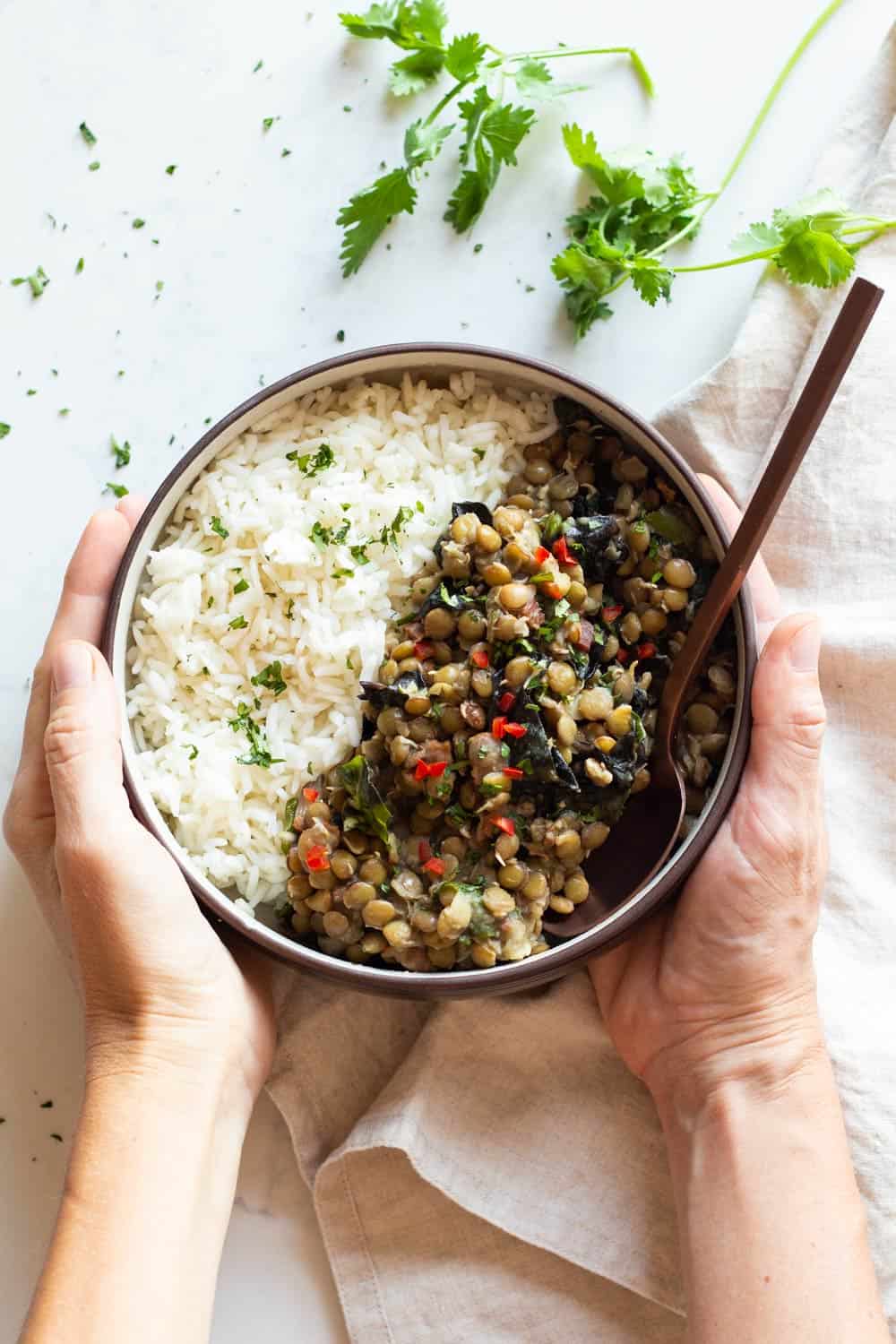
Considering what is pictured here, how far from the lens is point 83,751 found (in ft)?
9.02

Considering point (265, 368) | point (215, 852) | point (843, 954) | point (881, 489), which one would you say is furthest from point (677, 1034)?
point (265, 368)

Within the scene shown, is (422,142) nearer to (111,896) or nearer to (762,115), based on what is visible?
(762,115)

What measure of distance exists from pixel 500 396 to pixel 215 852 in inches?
56.1

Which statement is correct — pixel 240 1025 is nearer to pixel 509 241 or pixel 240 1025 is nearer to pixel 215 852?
pixel 215 852

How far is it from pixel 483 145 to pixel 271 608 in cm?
146

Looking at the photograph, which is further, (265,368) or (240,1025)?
(265,368)

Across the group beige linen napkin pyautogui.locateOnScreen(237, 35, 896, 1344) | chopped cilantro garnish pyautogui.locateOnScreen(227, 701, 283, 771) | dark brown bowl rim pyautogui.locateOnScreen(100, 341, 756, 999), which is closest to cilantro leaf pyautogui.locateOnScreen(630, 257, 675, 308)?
beige linen napkin pyautogui.locateOnScreen(237, 35, 896, 1344)

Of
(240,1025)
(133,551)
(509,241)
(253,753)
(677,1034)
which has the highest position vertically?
(509,241)

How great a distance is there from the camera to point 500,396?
3260 mm

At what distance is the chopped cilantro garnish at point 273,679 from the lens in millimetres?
2994

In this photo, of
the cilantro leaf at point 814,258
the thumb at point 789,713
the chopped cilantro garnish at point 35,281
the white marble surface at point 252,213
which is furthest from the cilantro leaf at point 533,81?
the thumb at point 789,713

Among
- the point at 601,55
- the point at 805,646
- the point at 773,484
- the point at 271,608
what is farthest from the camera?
the point at 601,55

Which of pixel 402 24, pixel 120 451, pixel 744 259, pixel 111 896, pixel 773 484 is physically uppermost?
pixel 402 24

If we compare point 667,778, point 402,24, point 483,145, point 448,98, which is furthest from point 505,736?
point 402,24
